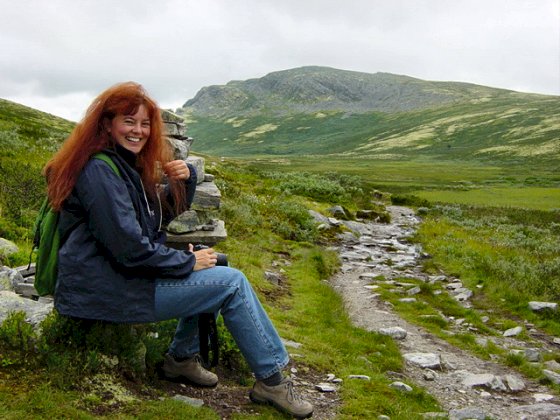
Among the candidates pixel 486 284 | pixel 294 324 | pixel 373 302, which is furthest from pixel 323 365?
pixel 486 284

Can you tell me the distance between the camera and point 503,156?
158500 mm

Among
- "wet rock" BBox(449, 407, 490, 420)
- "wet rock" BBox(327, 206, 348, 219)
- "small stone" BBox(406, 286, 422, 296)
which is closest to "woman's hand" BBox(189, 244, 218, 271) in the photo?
"wet rock" BBox(449, 407, 490, 420)

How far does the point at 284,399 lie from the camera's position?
17.4 ft

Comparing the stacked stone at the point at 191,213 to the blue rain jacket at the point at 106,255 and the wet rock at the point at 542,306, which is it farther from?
the wet rock at the point at 542,306

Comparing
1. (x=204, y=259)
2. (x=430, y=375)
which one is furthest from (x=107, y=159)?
Answer: (x=430, y=375)

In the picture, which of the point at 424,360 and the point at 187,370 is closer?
the point at 187,370

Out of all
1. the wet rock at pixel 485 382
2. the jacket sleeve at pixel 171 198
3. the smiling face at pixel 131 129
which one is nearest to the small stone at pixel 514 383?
the wet rock at pixel 485 382

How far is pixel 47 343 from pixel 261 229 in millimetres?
15452

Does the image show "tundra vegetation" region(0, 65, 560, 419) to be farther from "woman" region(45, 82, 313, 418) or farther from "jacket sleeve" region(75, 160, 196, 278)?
"jacket sleeve" region(75, 160, 196, 278)

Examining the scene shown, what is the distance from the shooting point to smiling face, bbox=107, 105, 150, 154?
502 cm

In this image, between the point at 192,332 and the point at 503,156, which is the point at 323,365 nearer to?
the point at 192,332

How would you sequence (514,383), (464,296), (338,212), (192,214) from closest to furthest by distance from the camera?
(514,383) → (192,214) → (464,296) → (338,212)

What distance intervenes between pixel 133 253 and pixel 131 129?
1.31 m

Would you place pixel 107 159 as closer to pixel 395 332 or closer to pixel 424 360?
pixel 424 360
